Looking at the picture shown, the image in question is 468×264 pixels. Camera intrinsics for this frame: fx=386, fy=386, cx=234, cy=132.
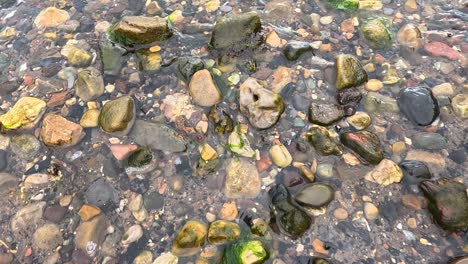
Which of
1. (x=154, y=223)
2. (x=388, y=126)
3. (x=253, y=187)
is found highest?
(x=388, y=126)

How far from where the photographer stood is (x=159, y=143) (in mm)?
3156

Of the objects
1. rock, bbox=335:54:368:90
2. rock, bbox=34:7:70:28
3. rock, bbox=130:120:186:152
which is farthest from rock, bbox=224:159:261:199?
rock, bbox=34:7:70:28

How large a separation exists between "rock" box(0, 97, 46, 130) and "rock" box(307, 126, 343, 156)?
91.5 inches

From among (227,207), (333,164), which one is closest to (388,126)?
(333,164)

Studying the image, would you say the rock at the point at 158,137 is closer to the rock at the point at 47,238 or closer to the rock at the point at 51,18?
the rock at the point at 47,238

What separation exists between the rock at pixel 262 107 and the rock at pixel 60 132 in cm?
141

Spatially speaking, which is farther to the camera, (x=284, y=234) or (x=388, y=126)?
(x=388, y=126)

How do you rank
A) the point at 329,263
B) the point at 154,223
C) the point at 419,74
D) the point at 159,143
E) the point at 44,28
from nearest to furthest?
the point at 329,263
the point at 154,223
the point at 159,143
the point at 419,74
the point at 44,28

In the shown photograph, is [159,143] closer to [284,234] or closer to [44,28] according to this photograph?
[284,234]

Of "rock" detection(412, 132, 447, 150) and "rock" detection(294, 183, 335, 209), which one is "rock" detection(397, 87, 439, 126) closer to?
"rock" detection(412, 132, 447, 150)

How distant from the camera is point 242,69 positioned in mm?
3557

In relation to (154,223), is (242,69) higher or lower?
higher

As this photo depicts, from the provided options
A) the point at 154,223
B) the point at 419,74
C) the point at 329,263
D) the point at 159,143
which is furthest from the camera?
the point at 419,74

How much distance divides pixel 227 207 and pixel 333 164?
0.89 meters
